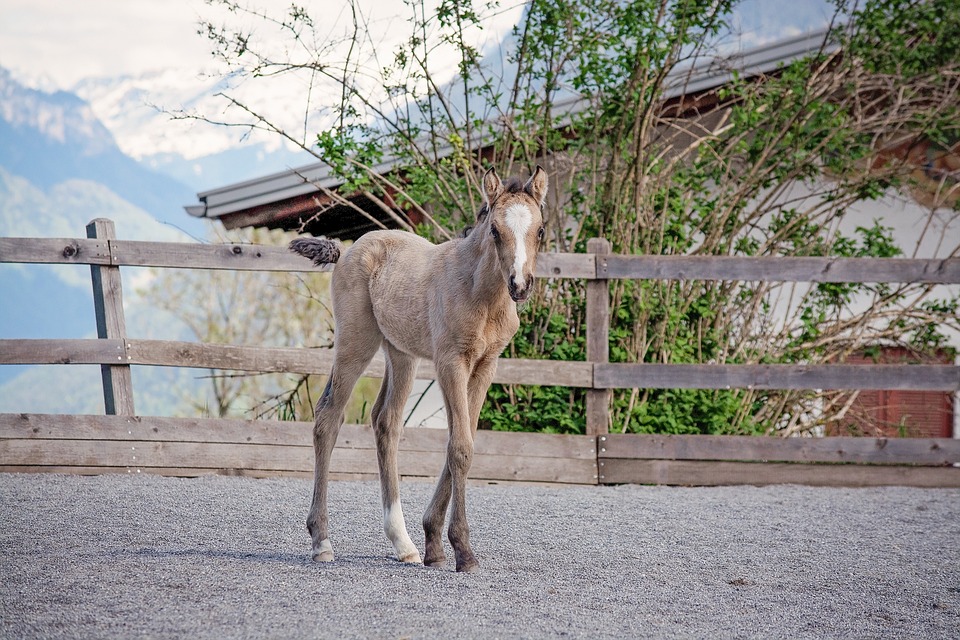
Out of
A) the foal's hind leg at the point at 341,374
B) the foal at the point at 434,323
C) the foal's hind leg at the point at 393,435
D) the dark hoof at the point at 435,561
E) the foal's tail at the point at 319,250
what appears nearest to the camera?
the foal at the point at 434,323

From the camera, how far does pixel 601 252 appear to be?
779 cm

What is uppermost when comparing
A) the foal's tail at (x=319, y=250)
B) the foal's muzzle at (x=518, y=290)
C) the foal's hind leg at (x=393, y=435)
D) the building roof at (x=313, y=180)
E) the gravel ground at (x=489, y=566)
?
the building roof at (x=313, y=180)

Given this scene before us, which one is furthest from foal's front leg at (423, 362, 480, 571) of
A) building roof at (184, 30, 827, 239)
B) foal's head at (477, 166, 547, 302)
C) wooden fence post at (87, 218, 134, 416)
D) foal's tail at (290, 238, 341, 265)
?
building roof at (184, 30, 827, 239)

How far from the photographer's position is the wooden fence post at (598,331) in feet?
25.3

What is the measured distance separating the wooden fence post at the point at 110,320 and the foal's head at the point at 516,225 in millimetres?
4113

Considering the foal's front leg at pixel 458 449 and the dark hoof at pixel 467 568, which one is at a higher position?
the foal's front leg at pixel 458 449

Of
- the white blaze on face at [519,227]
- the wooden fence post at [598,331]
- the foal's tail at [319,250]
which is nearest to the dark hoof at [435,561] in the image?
the white blaze on face at [519,227]

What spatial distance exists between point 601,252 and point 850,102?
11.9 feet

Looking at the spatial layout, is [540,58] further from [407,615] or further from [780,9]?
[780,9]

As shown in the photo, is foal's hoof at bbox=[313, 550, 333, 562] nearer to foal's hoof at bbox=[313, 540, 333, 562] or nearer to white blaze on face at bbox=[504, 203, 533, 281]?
foal's hoof at bbox=[313, 540, 333, 562]

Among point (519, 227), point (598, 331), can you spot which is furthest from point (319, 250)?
point (598, 331)

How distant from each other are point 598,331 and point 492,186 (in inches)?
140

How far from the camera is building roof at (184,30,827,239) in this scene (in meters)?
9.52

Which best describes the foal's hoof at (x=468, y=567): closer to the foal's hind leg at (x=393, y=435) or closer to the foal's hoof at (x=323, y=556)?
the foal's hind leg at (x=393, y=435)
